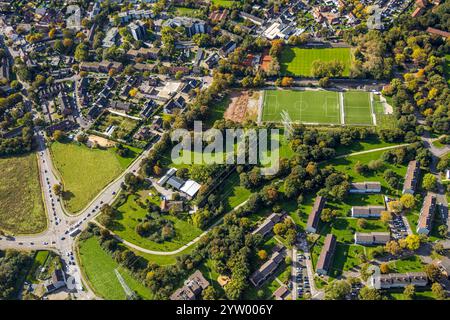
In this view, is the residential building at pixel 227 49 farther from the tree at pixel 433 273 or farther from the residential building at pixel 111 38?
the tree at pixel 433 273

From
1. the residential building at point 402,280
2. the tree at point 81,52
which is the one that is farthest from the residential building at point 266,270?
the tree at point 81,52

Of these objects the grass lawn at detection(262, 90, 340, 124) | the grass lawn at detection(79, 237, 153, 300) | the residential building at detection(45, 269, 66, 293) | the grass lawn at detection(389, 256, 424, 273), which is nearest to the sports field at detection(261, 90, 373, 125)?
the grass lawn at detection(262, 90, 340, 124)

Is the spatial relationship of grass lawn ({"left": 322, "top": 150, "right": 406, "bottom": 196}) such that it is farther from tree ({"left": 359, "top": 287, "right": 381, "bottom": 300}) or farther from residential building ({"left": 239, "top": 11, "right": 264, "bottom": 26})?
residential building ({"left": 239, "top": 11, "right": 264, "bottom": 26})

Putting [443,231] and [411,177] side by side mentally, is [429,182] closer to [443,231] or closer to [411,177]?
[411,177]

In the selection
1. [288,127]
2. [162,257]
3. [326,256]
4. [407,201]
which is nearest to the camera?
[326,256]

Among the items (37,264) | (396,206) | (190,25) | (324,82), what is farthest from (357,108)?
(37,264)
